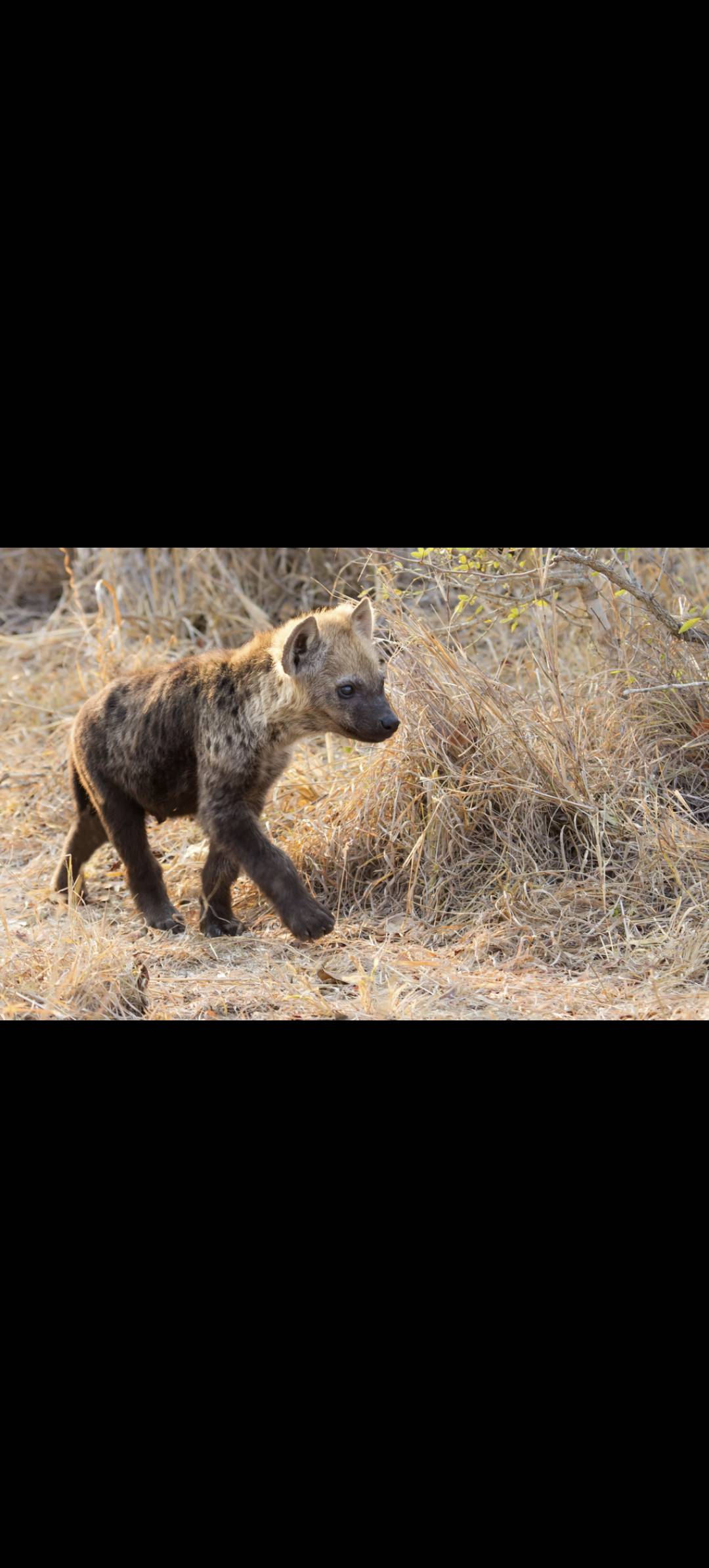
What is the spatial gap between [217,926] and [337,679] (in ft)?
3.29

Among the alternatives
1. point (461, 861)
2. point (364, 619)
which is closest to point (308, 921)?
point (461, 861)

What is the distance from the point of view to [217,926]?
5082 mm

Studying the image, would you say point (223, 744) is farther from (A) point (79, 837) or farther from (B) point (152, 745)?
(A) point (79, 837)

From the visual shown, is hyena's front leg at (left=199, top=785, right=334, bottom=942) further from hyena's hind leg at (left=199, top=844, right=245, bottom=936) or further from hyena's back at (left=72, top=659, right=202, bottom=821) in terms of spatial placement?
hyena's back at (left=72, top=659, right=202, bottom=821)

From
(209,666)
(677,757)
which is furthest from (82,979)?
(677,757)

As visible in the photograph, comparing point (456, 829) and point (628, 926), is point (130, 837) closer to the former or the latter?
point (456, 829)

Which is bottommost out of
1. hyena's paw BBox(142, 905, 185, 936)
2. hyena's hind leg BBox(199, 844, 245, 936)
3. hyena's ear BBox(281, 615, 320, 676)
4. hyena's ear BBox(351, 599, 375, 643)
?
hyena's paw BBox(142, 905, 185, 936)

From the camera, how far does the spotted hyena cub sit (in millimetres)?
4789

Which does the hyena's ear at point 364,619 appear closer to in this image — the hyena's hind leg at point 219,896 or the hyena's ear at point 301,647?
the hyena's ear at point 301,647

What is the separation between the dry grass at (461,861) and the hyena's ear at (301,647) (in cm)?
64

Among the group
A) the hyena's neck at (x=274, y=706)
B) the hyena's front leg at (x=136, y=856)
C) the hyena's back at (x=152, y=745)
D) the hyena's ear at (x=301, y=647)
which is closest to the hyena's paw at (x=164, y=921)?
the hyena's front leg at (x=136, y=856)

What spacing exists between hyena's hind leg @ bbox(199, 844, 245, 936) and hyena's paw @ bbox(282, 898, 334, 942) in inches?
15.0

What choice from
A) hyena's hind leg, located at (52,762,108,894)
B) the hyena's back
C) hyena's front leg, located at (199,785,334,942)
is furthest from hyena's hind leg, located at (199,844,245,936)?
hyena's hind leg, located at (52,762,108,894)

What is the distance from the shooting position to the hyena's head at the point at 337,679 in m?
4.76
